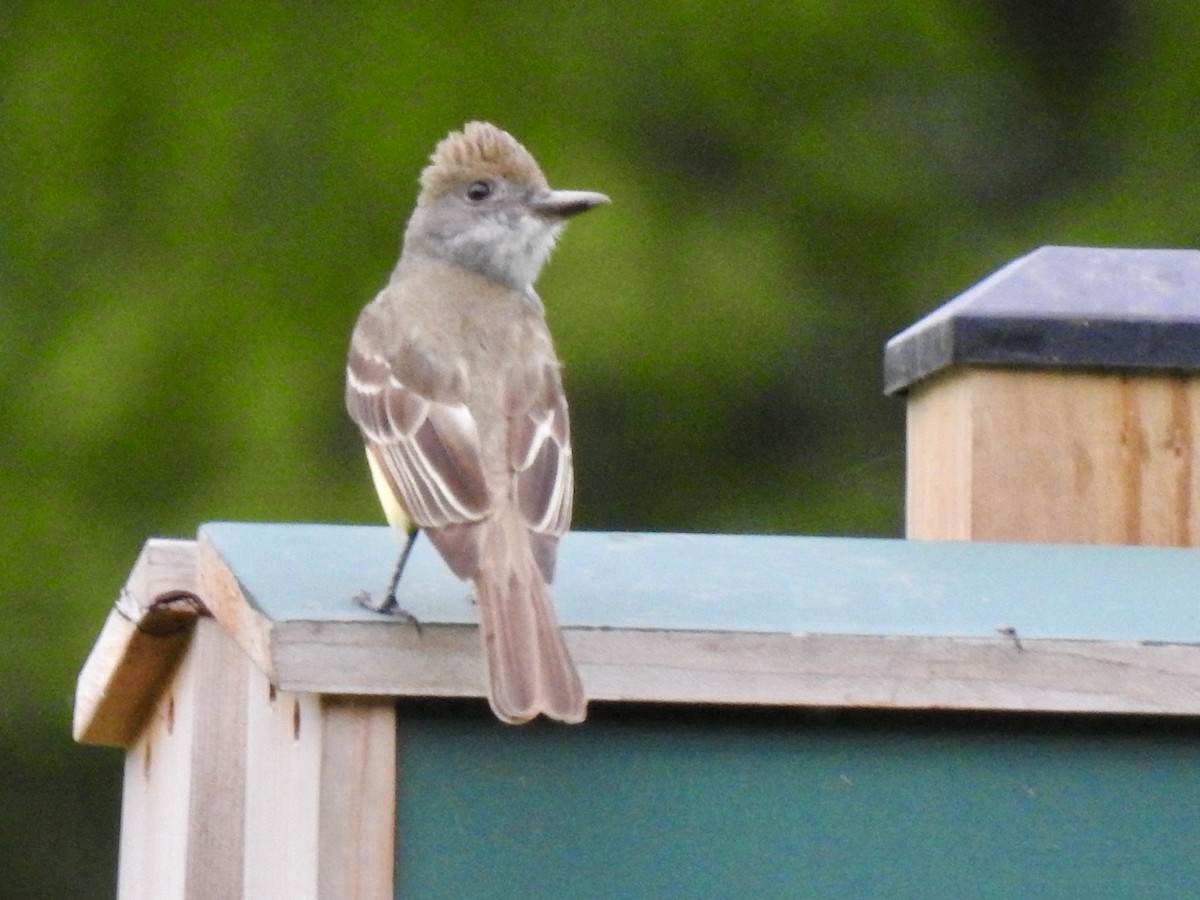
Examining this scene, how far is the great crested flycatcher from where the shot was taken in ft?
10.3

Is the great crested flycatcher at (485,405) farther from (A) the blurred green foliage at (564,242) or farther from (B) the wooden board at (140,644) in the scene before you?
(A) the blurred green foliage at (564,242)

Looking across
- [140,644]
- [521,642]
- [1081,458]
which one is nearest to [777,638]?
[521,642]

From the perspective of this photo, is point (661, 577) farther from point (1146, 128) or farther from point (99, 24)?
point (1146, 128)

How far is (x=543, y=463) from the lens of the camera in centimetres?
357

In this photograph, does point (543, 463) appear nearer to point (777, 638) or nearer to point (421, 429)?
point (421, 429)

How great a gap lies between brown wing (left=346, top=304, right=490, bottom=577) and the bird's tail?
0.06m

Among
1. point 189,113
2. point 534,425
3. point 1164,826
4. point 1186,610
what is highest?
point 189,113

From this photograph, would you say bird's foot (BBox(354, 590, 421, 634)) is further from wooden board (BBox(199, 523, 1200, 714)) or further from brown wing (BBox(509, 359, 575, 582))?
brown wing (BBox(509, 359, 575, 582))

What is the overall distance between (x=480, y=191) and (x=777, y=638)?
1.99 meters

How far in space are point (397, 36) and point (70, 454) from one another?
1.65 m

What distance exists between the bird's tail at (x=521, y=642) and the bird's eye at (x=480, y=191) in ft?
5.65

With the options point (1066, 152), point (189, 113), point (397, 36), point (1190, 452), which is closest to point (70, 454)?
point (189, 113)

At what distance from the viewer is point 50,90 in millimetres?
7926

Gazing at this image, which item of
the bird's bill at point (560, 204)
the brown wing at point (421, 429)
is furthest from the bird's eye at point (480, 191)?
the brown wing at point (421, 429)
